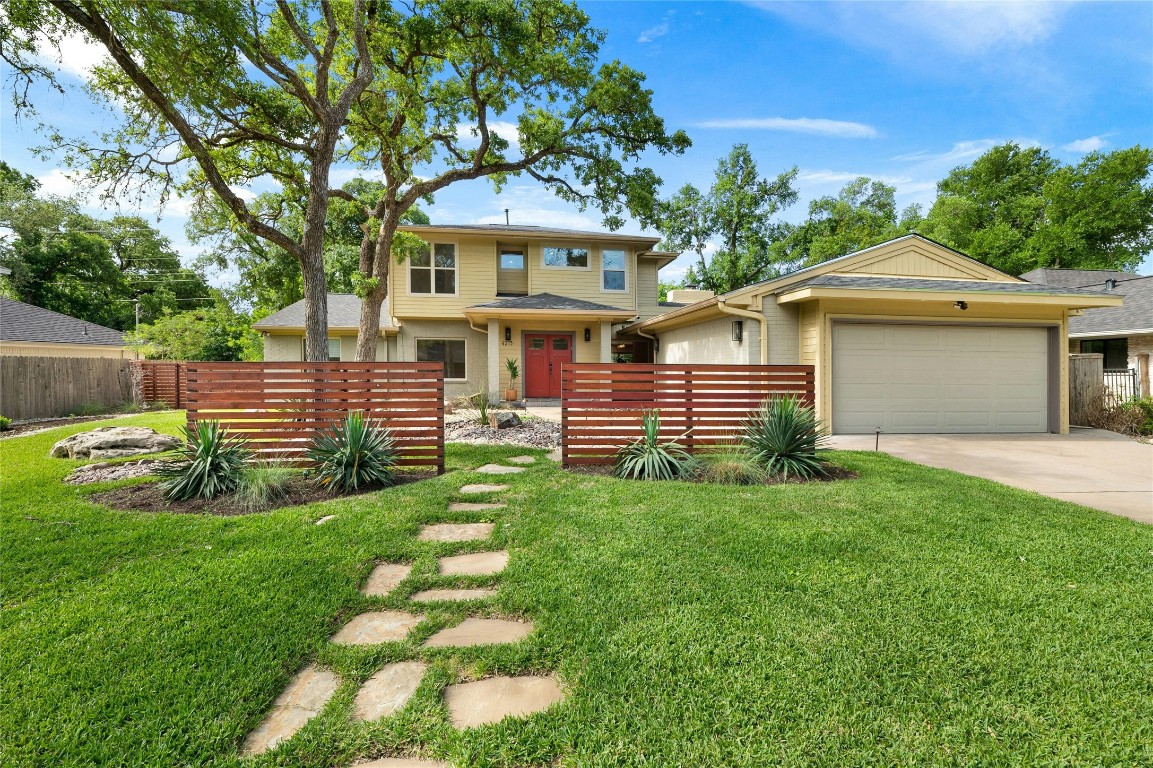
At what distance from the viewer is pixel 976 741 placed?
1.58 metres

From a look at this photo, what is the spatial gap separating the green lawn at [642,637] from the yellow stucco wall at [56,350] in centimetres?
1649

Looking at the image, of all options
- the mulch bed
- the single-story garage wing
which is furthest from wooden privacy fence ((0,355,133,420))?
the single-story garage wing

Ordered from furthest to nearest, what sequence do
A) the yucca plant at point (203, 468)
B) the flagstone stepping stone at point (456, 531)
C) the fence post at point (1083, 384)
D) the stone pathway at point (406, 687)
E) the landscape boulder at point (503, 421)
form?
the fence post at point (1083, 384)
the landscape boulder at point (503, 421)
the yucca plant at point (203, 468)
the flagstone stepping stone at point (456, 531)
the stone pathway at point (406, 687)

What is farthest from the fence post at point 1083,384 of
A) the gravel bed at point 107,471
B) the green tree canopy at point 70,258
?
the green tree canopy at point 70,258

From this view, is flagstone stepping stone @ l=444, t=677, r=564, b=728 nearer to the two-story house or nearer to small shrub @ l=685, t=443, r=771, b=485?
small shrub @ l=685, t=443, r=771, b=485

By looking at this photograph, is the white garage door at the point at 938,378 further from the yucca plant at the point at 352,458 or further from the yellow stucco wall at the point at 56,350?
the yellow stucco wall at the point at 56,350

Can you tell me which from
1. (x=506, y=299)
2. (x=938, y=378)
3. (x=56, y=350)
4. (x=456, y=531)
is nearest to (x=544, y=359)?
(x=506, y=299)

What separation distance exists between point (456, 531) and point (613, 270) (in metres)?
13.2

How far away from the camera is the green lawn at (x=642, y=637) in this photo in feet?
5.23

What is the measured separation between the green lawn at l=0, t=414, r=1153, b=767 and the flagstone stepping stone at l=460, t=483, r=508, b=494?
895mm

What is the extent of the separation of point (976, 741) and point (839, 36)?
1103 cm

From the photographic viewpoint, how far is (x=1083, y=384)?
977 cm

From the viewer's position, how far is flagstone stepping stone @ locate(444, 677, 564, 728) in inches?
68.5

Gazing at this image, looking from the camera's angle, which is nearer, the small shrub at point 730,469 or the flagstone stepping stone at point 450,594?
the flagstone stepping stone at point 450,594
